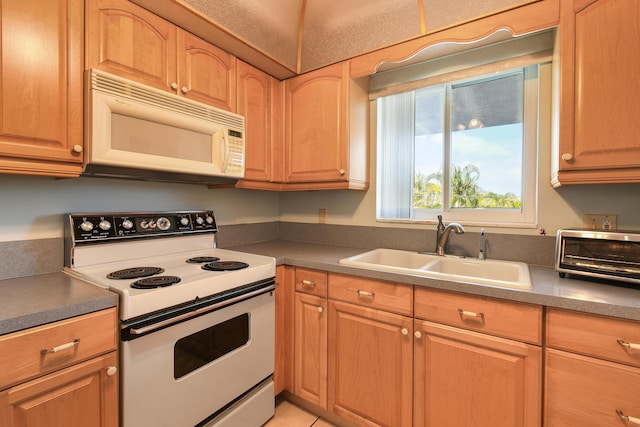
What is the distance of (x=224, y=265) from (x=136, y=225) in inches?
20.8

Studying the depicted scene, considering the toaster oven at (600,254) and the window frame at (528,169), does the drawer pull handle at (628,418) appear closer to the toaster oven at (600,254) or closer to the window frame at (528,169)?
the toaster oven at (600,254)

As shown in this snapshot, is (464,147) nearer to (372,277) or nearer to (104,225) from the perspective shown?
(372,277)

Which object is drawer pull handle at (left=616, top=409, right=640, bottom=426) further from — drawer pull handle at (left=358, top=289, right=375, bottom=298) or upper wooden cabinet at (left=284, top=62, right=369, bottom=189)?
upper wooden cabinet at (left=284, top=62, right=369, bottom=189)

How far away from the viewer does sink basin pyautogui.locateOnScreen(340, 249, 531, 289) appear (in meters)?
1.28

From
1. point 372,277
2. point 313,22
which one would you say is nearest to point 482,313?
point 372,277

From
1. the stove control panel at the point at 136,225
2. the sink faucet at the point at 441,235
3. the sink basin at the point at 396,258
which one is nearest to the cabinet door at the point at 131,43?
the stove control panel at the point at 136,225

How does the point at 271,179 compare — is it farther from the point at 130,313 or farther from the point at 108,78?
the point at 130,313

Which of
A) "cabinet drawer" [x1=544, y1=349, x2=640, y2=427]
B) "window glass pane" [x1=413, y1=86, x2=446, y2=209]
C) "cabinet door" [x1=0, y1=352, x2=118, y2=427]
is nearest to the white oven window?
"cabinet door" [x1=0, y1=352, x2=118, y2=427]

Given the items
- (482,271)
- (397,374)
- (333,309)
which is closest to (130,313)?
(333,309)

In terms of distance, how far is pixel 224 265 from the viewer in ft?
4.92

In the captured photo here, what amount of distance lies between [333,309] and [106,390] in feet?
3.25

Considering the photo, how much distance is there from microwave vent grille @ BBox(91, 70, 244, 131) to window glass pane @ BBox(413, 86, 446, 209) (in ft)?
3.91

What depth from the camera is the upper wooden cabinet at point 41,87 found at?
1.05m

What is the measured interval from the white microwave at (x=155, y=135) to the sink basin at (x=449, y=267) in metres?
0.90
